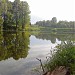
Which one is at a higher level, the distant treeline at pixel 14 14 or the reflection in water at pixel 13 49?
the distant treeline at pixel 14 14

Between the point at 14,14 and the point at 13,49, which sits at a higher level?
the point at 14,14

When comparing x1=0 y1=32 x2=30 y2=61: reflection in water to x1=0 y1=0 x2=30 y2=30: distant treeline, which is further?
x1=0 y1=0 x2=30 y2=30: distant treeline

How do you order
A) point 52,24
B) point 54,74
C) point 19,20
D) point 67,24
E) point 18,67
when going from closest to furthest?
point 54,74 → point 18,67 → point 19,20 → point 67,24 → point 52,24

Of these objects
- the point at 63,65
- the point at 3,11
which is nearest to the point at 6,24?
the point at 3,11

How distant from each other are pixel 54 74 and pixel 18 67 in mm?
4805

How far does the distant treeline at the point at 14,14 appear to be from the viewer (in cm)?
7094

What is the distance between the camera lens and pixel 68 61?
36.4 ft

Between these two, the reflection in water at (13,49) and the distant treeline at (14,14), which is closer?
the reflection in water at (13,49)

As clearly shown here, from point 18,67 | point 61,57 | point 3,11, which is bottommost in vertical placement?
point 18,67

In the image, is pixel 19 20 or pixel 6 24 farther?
pixel 19 20

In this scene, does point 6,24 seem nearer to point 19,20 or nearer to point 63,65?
point 19,20

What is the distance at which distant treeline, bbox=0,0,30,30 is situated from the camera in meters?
70.9

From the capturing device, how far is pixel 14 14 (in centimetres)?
7862

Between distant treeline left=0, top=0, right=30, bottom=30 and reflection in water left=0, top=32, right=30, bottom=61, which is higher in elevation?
distant treeline left=0, top=0, right=30, bottom=30
